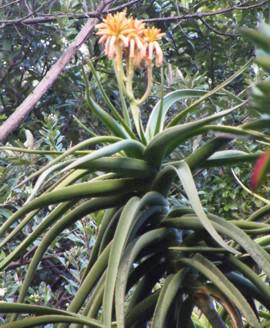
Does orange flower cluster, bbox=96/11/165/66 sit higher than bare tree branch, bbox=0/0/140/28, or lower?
lower

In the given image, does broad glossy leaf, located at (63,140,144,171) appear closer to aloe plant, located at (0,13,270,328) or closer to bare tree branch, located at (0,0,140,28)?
aloe plant, located at (0,13,270,328)

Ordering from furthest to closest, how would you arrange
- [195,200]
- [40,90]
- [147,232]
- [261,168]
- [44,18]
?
[44,18] → [40,90] → [147,232] → [195,200] → [261,168]

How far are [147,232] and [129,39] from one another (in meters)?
0.26

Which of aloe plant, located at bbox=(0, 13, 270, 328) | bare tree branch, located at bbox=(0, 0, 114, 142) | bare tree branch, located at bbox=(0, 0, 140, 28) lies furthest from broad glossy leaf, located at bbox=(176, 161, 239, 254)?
bare tree branch, located at bbox=(0, 0, 140, 28)

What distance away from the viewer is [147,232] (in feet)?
2.92

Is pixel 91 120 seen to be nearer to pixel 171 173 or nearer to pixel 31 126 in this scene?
pixel 31 126

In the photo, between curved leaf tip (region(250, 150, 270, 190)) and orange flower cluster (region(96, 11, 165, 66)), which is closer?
curved leaf tip (region(250, 150, 270, 190))

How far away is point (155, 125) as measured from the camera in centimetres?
100

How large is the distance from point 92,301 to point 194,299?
12 centimetres

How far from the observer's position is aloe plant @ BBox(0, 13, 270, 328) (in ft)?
2.59

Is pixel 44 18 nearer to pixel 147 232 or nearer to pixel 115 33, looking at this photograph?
pixel 115 33

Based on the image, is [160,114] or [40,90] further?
[40,90]

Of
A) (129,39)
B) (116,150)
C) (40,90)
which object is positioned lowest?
(116,150)

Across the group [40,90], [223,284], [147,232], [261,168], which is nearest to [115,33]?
[147,232]
